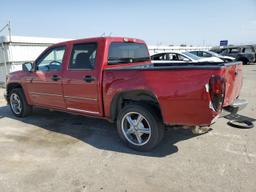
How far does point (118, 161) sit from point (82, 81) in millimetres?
1720

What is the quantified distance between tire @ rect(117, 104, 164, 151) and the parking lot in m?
0.16

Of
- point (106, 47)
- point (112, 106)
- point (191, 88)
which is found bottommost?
point (112, 106)

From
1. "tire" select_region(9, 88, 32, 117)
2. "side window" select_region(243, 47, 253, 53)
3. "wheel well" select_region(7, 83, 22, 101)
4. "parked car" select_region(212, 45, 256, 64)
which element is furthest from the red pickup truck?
"side window" select_region(243, 47, 253, 53)

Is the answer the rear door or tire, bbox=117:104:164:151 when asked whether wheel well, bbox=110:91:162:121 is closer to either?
tire, bbox=117:104:164:151

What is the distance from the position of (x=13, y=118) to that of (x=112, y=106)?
3.54 metres

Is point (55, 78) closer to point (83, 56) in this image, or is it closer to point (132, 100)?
point (83, 56)

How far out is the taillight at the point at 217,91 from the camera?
341 centimetres

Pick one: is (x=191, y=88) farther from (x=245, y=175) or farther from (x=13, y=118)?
(x=13, y=118)

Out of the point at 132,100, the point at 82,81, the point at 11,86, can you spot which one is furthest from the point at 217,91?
the point at 11,86

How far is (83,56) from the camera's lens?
16.4ft

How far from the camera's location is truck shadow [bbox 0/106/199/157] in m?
4.45

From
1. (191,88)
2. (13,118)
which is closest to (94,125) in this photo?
(13,118)

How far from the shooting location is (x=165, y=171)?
361 centimetres

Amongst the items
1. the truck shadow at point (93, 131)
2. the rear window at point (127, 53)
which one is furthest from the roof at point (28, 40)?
the rear window at point (127, 53)
